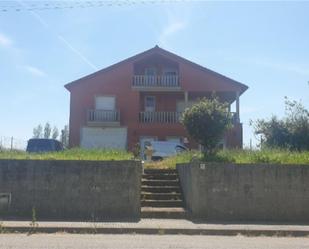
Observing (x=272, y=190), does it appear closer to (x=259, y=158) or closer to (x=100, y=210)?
(x=259, y=158)

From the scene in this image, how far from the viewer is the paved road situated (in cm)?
1016

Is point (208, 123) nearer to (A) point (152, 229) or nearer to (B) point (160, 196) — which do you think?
(B) point (160, 196)

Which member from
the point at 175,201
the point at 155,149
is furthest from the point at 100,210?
the point at 155,149

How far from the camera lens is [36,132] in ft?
348

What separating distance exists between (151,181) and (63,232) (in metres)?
5.73

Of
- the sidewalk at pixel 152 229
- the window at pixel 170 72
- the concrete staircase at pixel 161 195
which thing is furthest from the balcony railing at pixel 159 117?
the sidewalk at pixel 152 229

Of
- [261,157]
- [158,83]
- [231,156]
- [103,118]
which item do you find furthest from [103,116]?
[261,157]

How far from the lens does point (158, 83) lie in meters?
38.1

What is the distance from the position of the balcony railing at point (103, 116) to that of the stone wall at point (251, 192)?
898 inches

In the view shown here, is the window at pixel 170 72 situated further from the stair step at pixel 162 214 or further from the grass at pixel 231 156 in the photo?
the stair step at pixel 162 214

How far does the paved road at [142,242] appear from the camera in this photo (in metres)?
10.2

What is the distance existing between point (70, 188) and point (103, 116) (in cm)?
2274

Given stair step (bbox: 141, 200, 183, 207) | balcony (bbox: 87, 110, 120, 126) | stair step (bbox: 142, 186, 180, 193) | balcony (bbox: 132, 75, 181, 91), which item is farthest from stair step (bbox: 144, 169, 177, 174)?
balcony (bbox: 132, 75, 181, 91)

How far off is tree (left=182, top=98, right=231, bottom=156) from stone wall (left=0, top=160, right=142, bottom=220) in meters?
2.86
